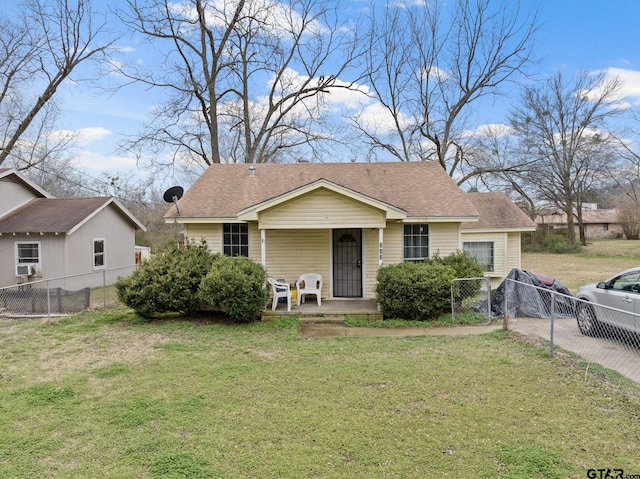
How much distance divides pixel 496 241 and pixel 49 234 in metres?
17.5

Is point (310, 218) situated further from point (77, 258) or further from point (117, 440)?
point (77, 258)

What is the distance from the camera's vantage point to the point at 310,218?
33.7 feet

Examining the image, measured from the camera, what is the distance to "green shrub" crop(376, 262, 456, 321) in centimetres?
932

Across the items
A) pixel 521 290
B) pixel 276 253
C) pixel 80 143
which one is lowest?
pixel 521 290

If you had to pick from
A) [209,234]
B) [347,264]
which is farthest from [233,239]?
[347,264]

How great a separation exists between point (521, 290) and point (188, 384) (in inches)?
323

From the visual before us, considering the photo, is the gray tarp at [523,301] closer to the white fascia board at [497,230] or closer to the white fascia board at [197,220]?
the white fascia board at [497,230]

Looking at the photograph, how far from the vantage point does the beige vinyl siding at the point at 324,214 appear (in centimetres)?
1027

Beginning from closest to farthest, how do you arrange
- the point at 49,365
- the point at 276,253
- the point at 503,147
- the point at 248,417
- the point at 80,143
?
the point at 248,417 < the point at 49,365 < the point at 276,253 < the point at 80,143 < the point at 503,147

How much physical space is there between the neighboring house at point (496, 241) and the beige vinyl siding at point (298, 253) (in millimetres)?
6353

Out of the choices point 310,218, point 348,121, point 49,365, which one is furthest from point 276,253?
point 348,121

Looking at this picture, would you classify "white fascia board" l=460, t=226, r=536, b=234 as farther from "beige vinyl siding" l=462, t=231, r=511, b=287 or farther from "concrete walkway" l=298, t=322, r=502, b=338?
"concrete walkway" l=298, t=322, r=502, b=338

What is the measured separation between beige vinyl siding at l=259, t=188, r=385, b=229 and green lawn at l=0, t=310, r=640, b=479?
3620 millimetres

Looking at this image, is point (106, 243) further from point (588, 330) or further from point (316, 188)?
point (588, 330)
